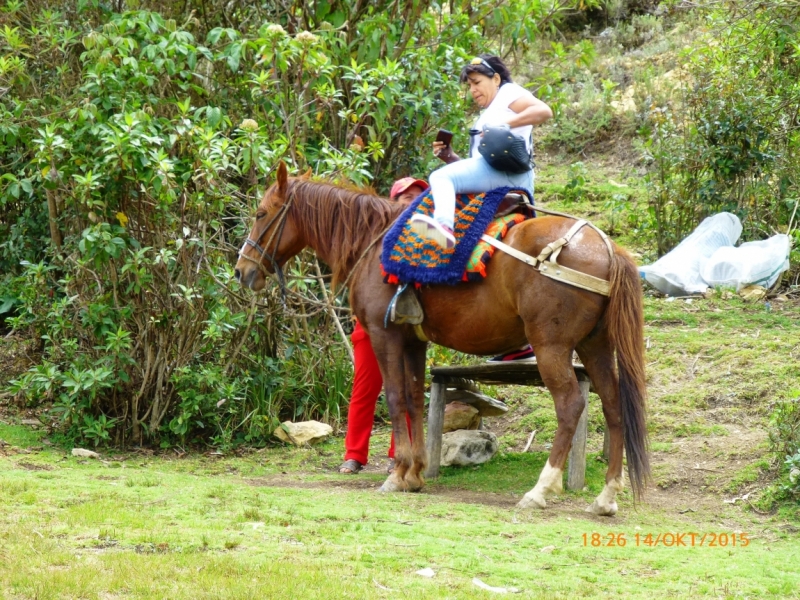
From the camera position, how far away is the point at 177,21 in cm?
838

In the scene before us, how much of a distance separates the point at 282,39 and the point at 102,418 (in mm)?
3161

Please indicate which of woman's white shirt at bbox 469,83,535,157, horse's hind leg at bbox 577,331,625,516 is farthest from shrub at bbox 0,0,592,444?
horse's hind leg at bbox 577,331,625,516

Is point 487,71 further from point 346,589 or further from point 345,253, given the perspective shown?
point 346,589

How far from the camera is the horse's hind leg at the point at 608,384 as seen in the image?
18.4 feet

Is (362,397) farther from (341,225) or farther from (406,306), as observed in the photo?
(341,225)

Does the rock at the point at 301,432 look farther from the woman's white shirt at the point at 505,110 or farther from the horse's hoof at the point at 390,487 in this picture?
the woman's white shirt at the point at 505,110

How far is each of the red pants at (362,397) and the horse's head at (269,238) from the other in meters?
0.78

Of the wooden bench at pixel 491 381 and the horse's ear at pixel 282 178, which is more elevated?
the horse's ear at pixel 282 178

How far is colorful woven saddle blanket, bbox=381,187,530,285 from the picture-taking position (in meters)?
5.70

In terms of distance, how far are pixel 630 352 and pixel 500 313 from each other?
808 mm

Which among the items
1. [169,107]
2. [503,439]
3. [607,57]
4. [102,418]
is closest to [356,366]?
[503,439]

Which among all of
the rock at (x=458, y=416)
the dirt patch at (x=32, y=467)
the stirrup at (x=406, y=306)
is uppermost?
the stirrup at (x=406, y=306)

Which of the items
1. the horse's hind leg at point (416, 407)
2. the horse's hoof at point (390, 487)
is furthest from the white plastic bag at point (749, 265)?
the horse's hoof at point (390, 487)

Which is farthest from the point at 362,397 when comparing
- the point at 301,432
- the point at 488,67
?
the point at 488,67
